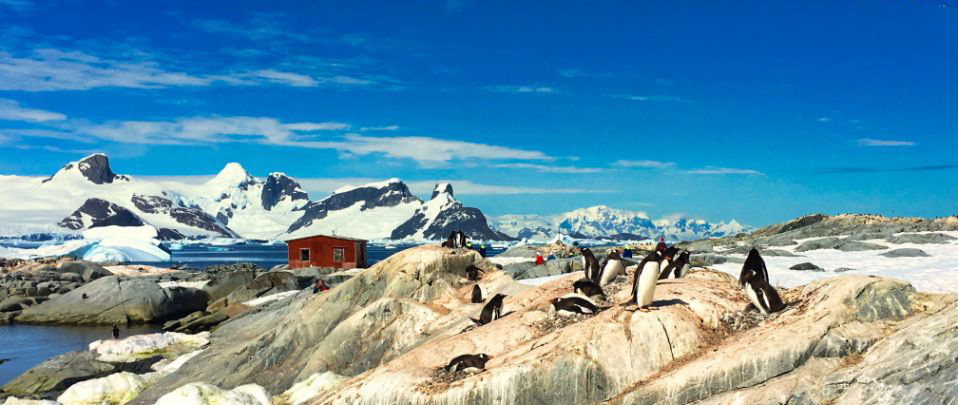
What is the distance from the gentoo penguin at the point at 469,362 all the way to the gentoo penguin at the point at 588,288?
3796 millimetres

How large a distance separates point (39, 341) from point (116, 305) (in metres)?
7.64

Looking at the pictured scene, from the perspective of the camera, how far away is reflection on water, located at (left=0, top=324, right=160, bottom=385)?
38.2 meters

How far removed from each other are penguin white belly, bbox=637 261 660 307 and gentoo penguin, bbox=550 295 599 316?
2071mm

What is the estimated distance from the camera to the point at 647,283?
618 inches

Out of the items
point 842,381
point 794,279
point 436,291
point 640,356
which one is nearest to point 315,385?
point 436,291

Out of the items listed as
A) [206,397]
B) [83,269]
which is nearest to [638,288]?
[206,397]

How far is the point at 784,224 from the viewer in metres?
80.8

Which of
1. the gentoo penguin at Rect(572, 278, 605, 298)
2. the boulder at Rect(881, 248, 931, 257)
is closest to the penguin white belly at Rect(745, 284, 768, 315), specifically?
the gentoo penguin at Rect(572, 278, 605, 298)

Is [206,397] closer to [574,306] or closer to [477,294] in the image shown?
[477,294]

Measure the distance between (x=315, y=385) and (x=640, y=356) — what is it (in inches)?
412

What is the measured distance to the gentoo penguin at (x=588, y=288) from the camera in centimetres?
1883

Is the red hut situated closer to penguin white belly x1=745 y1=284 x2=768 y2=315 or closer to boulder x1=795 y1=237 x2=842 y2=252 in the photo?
boulder x1=795 y1=237 x2=842 y2=252

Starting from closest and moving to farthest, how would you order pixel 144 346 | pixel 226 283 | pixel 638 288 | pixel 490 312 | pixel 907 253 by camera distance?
pixel 638 288 → pixel 490 312 → pixel 144 346 → pixel 907 253 → pixel 226 283

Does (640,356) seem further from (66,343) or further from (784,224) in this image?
(784,224)
